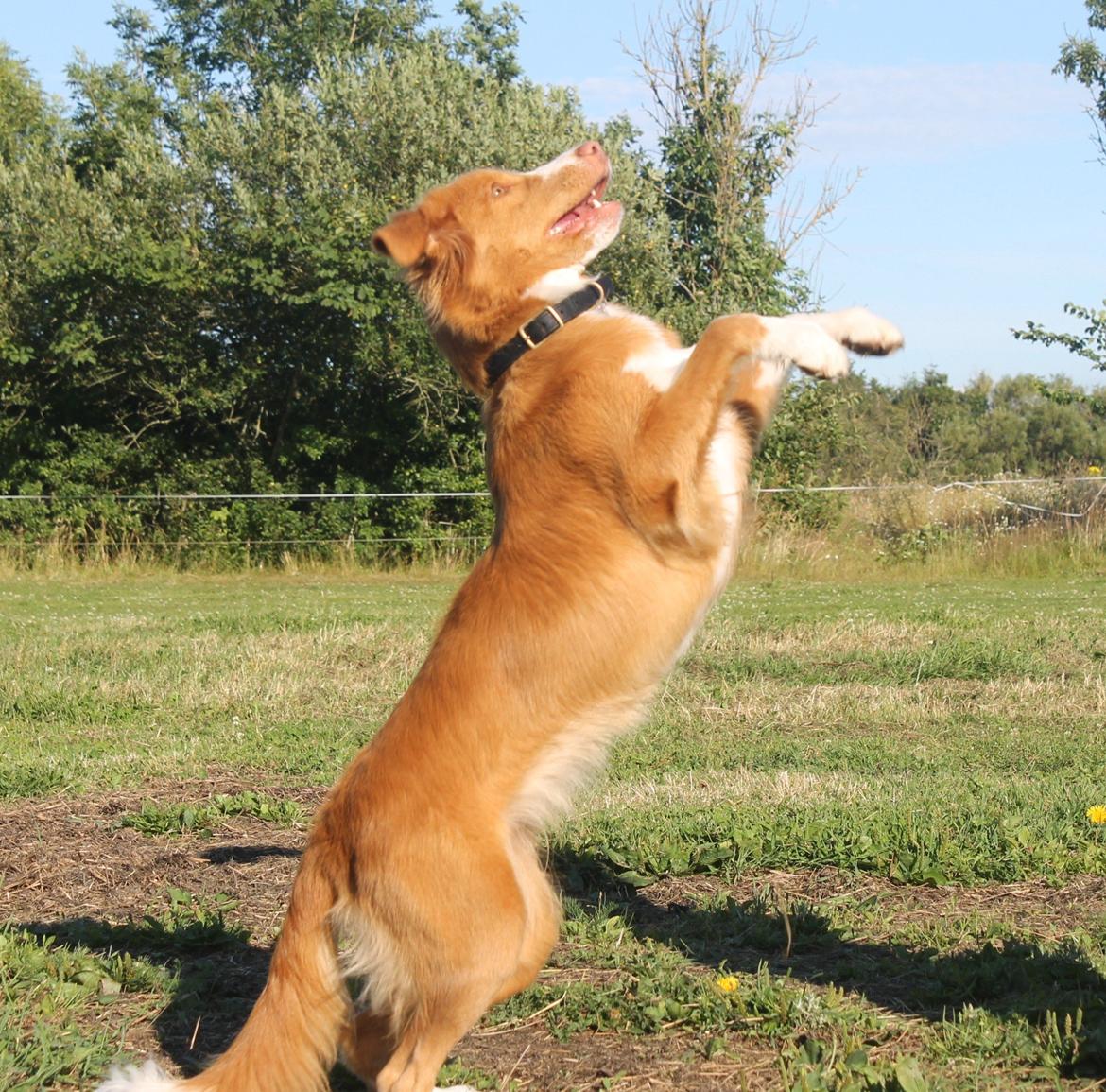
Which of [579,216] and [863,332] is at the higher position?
[579,216]

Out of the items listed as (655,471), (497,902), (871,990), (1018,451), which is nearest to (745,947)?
(871,990)

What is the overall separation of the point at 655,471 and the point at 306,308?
2155 cm

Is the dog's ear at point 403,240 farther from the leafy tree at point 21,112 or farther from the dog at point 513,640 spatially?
the leafy tree at point 21,112

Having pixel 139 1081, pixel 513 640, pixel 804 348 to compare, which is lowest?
pixel 139 1081

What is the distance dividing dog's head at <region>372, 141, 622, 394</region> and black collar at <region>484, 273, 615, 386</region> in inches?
2.2

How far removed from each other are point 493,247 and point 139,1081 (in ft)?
8.98

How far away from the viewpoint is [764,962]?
13.5ft

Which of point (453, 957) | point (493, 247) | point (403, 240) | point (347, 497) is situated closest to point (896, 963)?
point (453, 957)

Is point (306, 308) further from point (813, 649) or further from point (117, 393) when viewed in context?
point (813, 649)

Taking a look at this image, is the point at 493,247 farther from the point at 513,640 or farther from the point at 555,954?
the point at 555,954

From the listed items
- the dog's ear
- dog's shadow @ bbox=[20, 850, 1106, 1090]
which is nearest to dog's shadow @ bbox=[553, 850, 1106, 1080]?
dog's shadow @ bbox=[20, 850, 1106, 1090]

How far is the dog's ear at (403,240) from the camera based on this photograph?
4.13 metres

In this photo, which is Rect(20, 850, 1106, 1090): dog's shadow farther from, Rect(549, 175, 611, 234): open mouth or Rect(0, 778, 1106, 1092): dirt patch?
Rect(549, 175, 611, 234): open mouth

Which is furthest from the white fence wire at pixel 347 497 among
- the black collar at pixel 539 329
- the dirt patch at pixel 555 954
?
the black collar at pixel 539 329
